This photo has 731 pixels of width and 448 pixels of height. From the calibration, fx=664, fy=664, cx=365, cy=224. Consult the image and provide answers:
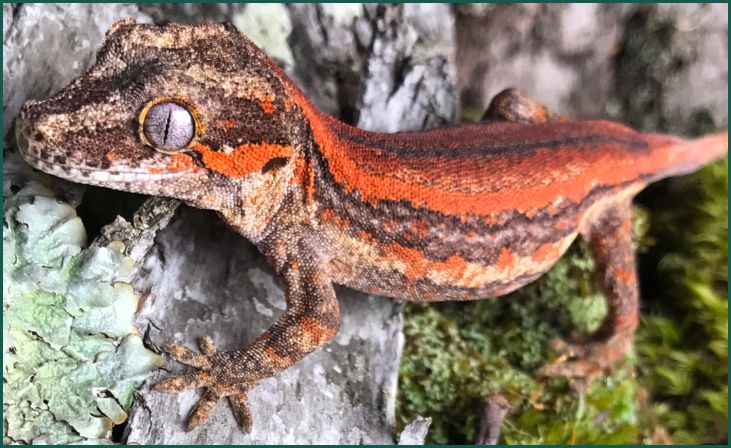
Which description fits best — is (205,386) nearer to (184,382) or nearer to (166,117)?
(184,382)

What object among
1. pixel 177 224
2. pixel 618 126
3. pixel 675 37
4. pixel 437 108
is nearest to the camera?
pixel 177 224

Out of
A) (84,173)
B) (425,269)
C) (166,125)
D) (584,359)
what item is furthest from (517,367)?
(84,173)

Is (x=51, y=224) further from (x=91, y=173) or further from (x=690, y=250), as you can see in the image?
(x=690, y=250)

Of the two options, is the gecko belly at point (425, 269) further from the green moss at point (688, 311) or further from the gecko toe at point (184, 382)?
the green moss at point (688, 311)

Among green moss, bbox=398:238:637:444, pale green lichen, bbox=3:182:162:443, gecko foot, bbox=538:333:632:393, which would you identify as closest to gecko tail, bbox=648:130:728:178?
green moss, bbox=398:238:637:444

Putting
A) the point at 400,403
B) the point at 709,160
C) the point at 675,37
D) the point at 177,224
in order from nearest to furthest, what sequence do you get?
the point at 177,224 < the point at 400,403 < the point at 709,160 < the point at 675,37

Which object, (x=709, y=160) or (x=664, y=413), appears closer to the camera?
(x=664, y=413)

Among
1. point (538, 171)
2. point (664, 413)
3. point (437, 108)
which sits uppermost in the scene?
point (437, 108)

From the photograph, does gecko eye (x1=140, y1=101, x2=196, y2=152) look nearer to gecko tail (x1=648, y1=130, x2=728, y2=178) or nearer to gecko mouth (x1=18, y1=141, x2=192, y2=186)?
gecko mouth (x1=18, y1=141, x2=192, y2=186)

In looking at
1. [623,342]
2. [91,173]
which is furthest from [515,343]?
[91,173]
